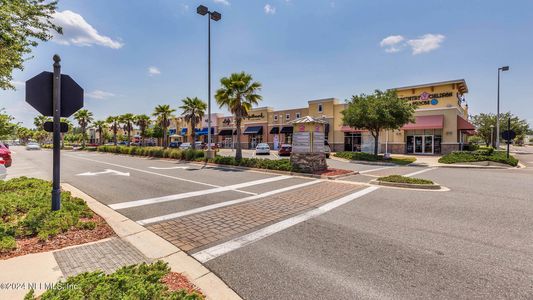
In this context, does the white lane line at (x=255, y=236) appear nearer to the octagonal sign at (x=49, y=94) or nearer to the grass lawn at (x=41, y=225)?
the grass lawn at (x=41, y=225)

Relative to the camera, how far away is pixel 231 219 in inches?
235

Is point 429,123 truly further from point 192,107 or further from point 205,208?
point 205,208

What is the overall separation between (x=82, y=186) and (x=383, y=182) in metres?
12.6

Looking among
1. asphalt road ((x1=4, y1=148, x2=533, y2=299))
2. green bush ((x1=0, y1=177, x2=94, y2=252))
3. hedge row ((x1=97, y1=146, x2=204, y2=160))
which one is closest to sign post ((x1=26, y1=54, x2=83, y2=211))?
green bush ((x1=0, y1=177, x2=94, y2=252))

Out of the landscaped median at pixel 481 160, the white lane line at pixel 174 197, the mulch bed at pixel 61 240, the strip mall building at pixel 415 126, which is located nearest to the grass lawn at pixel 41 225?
the mulch bed at pixel 61 240

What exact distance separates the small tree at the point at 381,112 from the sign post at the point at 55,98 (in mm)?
22222

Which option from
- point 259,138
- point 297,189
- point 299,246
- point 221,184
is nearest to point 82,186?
point 221,184

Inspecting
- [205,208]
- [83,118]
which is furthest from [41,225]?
[83,118]

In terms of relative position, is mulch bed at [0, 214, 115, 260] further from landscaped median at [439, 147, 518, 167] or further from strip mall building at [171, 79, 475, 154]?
landscaped median at [439, 147, 518, 167]

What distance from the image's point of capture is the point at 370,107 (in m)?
23.6

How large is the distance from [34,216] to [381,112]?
23.9 meters

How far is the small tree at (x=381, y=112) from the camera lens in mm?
22984

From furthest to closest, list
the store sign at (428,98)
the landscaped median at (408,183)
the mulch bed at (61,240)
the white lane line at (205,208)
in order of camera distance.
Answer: the store sign at (428,98) → the landscaped median at (408,183) → the white lane line at (205,208) → the mulch bed at (61,240)

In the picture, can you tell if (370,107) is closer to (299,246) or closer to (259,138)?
(299,246)
